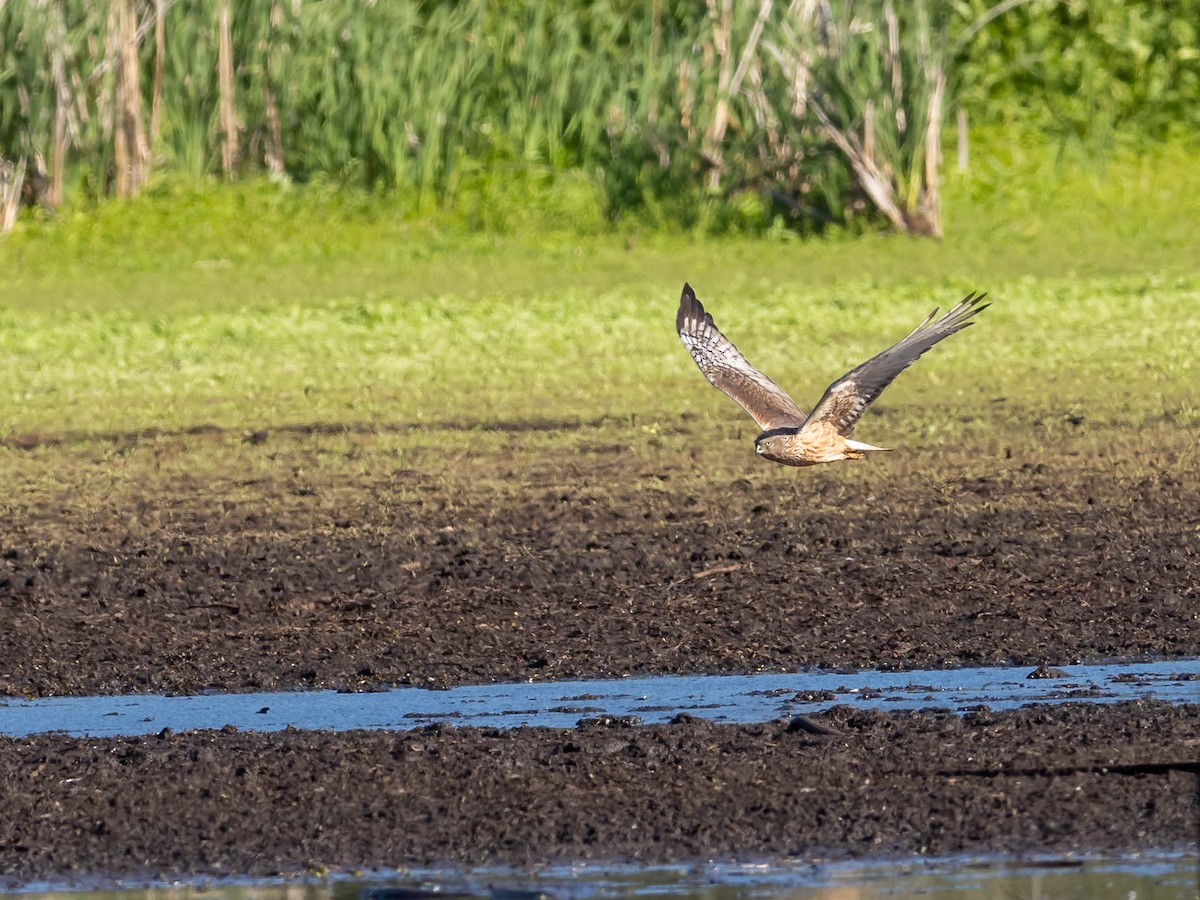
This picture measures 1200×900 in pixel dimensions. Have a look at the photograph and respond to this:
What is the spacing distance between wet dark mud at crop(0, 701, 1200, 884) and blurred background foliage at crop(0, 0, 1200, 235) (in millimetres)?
10881

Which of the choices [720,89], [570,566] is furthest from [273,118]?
[570,566]

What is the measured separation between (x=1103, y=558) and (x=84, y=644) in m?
3.42

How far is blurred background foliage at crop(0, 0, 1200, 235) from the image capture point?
55.0 ft

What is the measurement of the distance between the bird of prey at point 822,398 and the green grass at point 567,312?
5.00 ft

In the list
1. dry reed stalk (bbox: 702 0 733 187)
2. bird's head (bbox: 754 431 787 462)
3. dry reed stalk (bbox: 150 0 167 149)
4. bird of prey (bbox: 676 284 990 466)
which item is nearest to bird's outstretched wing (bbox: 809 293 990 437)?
bird of prey (bbox: 676 284 990 466)

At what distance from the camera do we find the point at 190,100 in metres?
17.9

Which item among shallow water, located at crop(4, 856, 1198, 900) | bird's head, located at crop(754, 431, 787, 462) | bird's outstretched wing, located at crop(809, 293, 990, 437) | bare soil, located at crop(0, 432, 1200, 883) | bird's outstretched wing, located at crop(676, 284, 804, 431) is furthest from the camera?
bird's outstretched wing, located at crop(676, 284, 804, 431)

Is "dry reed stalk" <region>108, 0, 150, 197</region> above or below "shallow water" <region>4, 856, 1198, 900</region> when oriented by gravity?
below

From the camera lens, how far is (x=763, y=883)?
501 cm

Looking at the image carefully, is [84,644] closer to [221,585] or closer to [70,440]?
[221,585]

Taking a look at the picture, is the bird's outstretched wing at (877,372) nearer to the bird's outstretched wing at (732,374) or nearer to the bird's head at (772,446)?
the bird's head at (772,446)

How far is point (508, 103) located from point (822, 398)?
35.7ft

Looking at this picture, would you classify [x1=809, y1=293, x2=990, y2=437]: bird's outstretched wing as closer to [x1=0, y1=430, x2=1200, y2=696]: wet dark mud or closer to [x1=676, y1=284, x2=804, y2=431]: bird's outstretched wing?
[x1=676, y1=284, x2=804, y2=431]: bird's outstretched wing

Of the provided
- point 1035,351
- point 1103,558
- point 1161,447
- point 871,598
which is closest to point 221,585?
point 871,598
